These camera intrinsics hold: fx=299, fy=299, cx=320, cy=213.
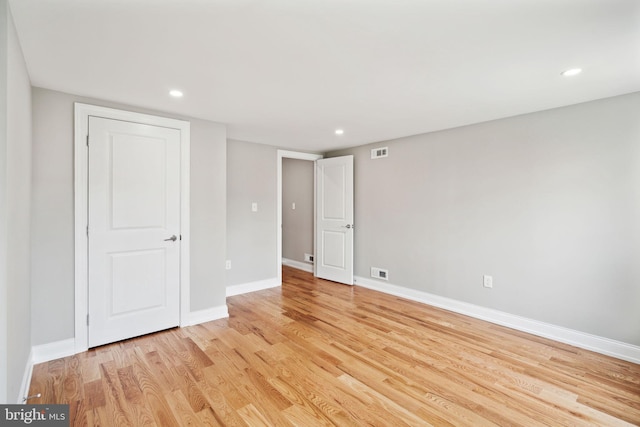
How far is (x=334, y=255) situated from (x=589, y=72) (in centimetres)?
376

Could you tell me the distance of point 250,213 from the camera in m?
4.54

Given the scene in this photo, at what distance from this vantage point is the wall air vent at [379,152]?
14.5ft

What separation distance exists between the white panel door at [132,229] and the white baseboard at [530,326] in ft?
9.72

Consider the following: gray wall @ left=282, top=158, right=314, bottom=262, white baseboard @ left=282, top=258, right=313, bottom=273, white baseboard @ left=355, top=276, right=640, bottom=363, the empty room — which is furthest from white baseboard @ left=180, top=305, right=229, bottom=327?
gray wall @ left=282, top=158, right=314, bottom=262

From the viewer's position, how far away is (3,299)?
1386 mm

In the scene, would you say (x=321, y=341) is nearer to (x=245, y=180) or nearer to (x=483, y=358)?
(x=483, y=358)

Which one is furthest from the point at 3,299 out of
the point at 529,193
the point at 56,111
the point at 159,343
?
the point at 529,193

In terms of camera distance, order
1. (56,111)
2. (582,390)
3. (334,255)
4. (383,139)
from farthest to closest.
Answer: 1. (334,255)
2. (383,139)
3. (56,111)
4. (582,390)

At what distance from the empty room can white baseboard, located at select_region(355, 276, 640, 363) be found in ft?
0.06

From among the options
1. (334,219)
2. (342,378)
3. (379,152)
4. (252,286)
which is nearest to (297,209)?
(334,219)

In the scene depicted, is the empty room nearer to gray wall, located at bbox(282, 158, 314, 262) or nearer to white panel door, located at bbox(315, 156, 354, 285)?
white panel door, located at bbox(315, 156, 354, 285)

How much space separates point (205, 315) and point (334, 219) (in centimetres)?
251

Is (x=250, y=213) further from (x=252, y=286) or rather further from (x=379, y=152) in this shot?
(x=379, y=152)

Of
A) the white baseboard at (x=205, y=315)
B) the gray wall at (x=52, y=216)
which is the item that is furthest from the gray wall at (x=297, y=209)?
the gray wall at (x=52, y=216)
